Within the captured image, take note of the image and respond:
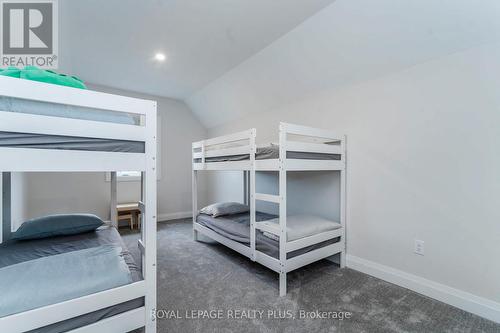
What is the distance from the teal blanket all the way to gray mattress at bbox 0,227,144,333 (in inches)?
3.8

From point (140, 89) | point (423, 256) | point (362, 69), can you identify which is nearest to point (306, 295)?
point (423, 256)

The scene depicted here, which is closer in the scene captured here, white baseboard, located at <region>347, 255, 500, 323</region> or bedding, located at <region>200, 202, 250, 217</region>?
white baseboard, located at <region>347, 255, 500, 323</region>

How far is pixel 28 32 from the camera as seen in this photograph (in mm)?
2258

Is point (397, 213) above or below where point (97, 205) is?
above

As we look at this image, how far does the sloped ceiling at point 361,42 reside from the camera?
1686 mm

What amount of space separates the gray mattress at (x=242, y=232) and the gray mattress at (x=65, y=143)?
143 centimetres

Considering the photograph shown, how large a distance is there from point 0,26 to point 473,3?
383 centimetres

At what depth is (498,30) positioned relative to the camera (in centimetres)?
162

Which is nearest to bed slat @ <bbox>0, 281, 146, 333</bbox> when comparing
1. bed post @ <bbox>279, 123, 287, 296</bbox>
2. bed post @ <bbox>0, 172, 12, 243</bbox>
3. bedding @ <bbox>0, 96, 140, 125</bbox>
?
bedding @ <bbox>0, 96, 140, 125</bbox>

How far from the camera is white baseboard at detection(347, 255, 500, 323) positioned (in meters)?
1.69

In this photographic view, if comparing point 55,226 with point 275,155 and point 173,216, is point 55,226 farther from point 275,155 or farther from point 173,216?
point 173,216

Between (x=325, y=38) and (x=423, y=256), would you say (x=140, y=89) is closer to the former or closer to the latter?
(x=325, y=38)

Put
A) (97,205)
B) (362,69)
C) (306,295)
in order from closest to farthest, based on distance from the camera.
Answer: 1. (306,295)
2. (362,69)
3. (97,205)

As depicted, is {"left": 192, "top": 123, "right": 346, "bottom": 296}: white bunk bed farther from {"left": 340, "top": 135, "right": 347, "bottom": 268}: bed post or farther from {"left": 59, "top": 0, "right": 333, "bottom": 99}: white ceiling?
{"left": 59, "top": 0, "right": 333, "bottom": 99}: white ceiling
